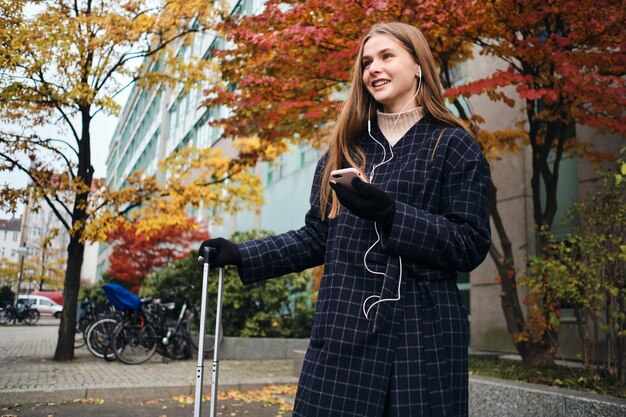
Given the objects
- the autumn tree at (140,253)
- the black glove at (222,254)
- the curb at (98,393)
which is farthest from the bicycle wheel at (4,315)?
the black glove at (222,254)

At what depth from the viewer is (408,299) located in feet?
5.58

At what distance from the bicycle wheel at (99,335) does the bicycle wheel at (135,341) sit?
55cm

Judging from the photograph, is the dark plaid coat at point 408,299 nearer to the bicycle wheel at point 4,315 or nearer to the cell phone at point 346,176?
the cell phone at point 346,176

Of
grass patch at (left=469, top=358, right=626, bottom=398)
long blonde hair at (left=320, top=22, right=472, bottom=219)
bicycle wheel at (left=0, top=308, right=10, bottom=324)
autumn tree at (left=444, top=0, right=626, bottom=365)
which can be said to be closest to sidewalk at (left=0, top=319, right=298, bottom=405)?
grass patch at (left=469, top=358, right=626, bottom=398)

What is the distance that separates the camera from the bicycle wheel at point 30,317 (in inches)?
1064

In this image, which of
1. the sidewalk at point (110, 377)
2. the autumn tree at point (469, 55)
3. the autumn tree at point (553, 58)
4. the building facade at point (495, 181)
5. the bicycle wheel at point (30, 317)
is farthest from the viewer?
the bicycle wheel at point (30, 317)

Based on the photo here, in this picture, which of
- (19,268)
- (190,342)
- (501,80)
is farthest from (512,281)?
(19,268)

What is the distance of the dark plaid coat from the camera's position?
5.40ft

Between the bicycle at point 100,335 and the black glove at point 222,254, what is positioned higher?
the black glove at point 222,254

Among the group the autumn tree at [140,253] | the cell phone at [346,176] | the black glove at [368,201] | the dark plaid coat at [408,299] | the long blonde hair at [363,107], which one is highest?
the autumn tree at [140,253]

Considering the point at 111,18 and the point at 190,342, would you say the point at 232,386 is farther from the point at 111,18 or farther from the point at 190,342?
the point at 111,18

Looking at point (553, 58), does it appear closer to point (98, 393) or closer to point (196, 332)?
point (98, 393)

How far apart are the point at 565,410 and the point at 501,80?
10.6 feet

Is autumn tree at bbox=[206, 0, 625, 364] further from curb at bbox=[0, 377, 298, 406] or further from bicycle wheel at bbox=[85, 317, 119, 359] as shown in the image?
bicycle wheel at bbox=[85, 317, 119, 359]
